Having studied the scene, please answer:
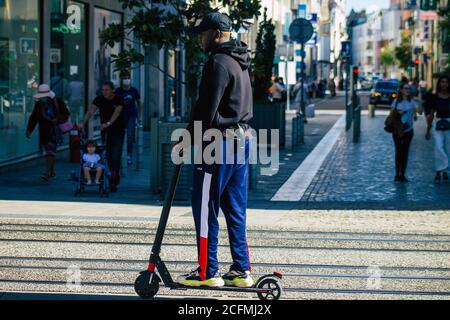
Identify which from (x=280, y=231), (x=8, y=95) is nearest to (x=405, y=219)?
(x=280, y=231)

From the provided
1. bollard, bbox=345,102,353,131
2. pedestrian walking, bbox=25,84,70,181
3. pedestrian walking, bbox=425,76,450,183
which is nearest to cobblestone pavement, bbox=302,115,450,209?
pedestrian walking, bbox=425,76,450,183

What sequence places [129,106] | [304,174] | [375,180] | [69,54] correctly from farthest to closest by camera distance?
[69,54] → [129,106] → [304,174] → [375,180]

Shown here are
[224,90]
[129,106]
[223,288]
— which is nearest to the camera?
[224,90]

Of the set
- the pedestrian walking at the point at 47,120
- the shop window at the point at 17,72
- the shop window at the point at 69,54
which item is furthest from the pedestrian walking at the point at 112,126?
the shop window at the point at 69,54

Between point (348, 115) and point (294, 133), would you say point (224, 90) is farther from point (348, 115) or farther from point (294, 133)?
point (348, 115)

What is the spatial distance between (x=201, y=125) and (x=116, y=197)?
26.5 feet

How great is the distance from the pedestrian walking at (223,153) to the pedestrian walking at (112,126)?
877 centimetres

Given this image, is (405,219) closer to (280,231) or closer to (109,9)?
(280,231)

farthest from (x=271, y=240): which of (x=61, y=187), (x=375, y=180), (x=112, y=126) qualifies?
(x=375, y=180)

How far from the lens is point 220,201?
7816mm

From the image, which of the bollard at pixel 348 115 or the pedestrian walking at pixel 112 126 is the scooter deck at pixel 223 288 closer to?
the pedestrian walking at pixel 112 126

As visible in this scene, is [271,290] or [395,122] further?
[395,122]

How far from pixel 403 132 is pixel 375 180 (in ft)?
3.01

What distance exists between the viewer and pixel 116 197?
15523 millimetres
